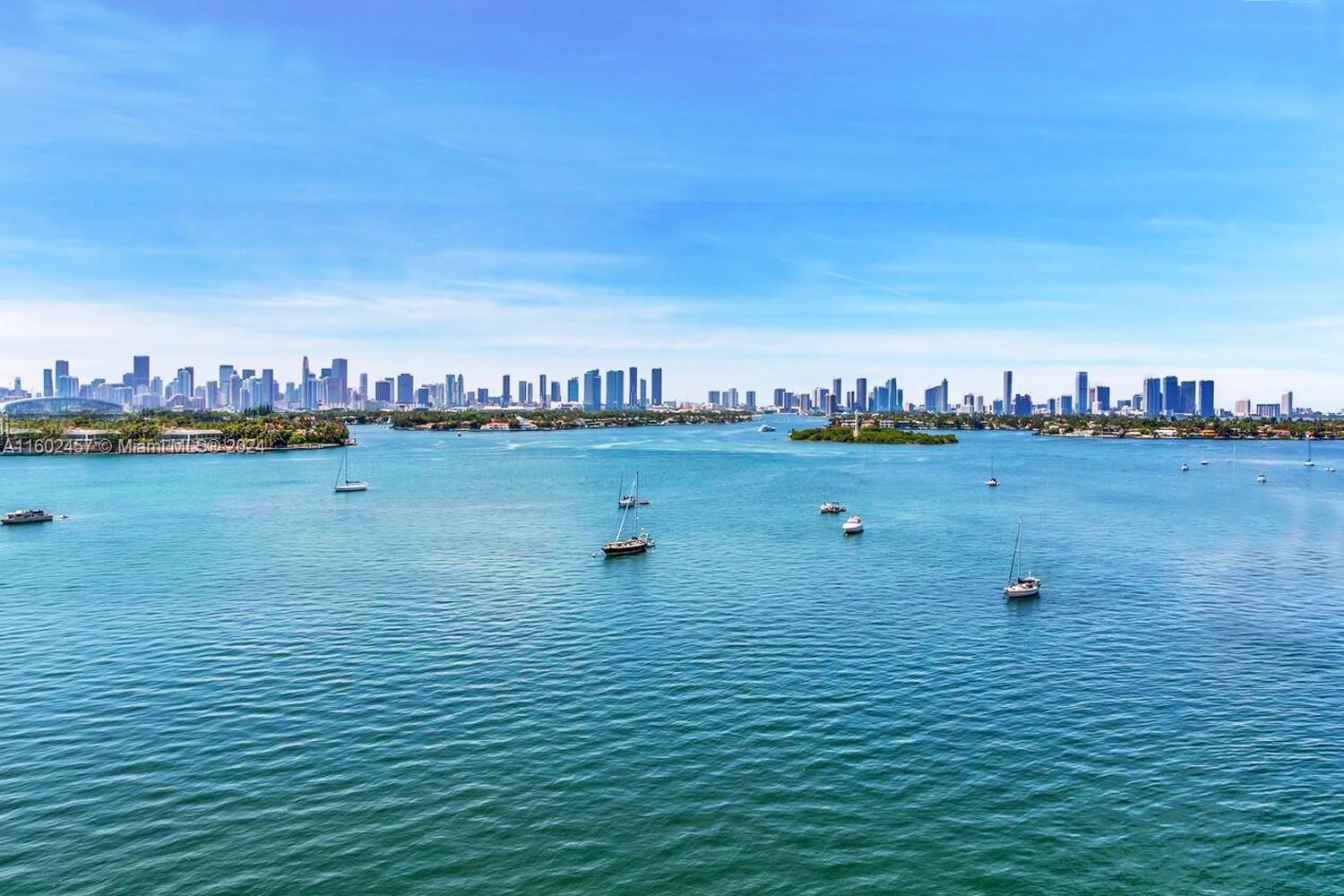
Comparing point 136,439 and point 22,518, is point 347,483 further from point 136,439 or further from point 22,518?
point 136,439

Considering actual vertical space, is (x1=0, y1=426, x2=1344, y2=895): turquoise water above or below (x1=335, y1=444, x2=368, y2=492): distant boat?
below

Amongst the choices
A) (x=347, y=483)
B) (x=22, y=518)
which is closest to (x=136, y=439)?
(x=347, y=483)

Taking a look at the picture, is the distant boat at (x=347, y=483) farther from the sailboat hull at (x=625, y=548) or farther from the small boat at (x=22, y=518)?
the sailboat hull at (x=625, y=548)

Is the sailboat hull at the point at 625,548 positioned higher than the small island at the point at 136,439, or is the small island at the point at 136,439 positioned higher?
the small island at the point at 136,439

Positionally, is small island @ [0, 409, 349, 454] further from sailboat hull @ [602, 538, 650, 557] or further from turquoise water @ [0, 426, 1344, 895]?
sailboat hull @ [602, 538, 650, 557]

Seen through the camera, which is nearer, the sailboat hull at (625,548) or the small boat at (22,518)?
the sailboat hull at (625,548)

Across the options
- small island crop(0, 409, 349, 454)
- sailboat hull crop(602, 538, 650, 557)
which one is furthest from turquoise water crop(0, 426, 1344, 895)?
small island crop(0, 409, 349, 454)

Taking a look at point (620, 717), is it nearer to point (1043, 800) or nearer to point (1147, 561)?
point (1043, 800)

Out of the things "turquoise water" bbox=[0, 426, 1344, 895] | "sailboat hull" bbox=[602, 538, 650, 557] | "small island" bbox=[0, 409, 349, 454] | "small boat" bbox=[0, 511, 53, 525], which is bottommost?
"turquoise water" bbox=[0, 426, 1344, 895]

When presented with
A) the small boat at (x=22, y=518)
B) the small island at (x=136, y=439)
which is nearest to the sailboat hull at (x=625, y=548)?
the small boat at (x=22, y=518)
